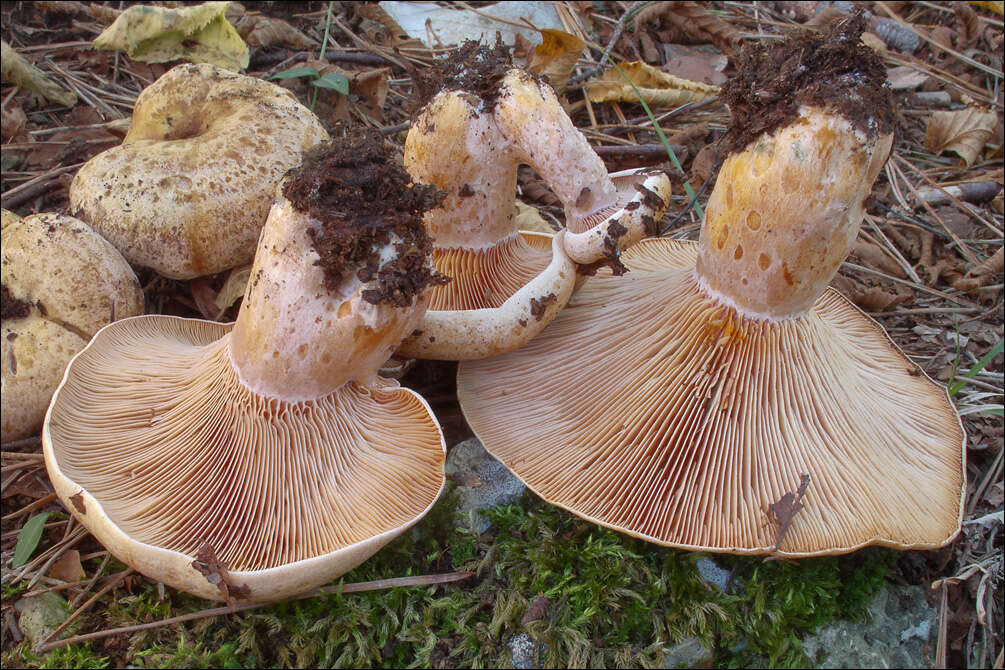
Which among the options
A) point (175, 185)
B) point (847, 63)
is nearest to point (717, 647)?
point (847, 63)

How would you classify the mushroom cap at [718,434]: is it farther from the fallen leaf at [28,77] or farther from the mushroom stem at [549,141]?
the fallen leaf at [28,77]

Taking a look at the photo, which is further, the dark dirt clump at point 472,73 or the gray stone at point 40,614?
the dark dirt clump at point 472,73

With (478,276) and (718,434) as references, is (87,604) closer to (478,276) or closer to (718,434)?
(478,276)

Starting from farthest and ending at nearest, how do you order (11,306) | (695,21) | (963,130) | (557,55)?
1. (695,21)
2. (963,130)
3. (557,55)
4. (11,306)

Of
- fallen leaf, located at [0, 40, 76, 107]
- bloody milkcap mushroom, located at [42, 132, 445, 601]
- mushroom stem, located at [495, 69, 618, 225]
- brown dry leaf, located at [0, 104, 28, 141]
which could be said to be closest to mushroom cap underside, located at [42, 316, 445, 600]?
bloody milkcap mushroom, located at [42, 132, 445, 601]

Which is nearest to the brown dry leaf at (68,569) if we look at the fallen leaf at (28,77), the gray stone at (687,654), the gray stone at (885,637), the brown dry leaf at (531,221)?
the gray stone at (687,654)

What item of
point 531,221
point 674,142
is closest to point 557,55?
point 674,142
